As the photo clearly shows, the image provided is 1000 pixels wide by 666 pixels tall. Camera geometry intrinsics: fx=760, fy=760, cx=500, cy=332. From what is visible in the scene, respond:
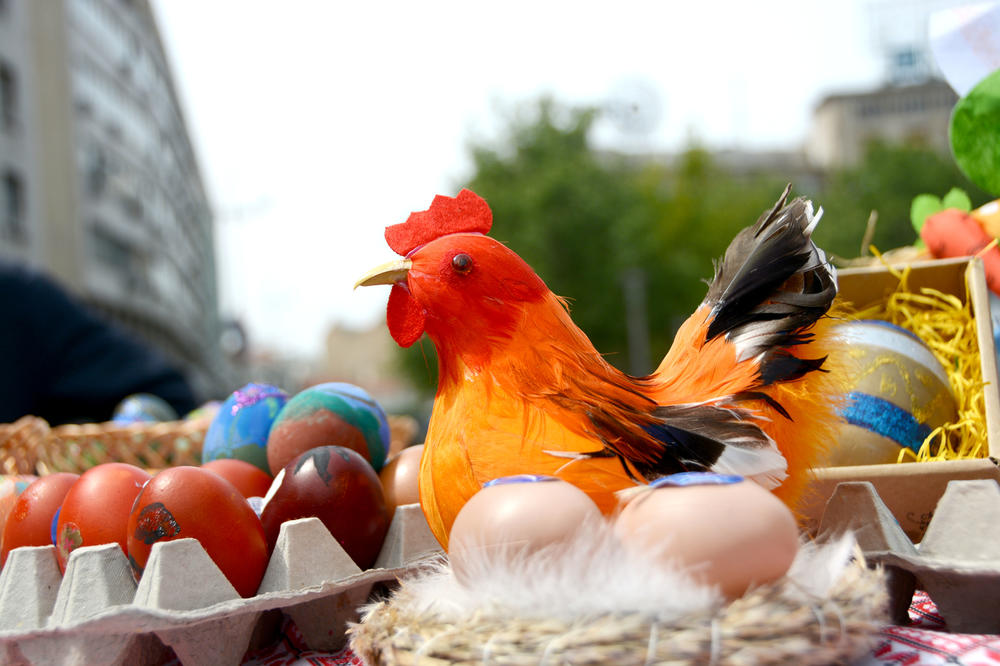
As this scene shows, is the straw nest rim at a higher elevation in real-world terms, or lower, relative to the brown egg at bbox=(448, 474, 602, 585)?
lower

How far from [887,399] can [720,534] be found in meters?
0.87

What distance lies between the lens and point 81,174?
18359 millimetres

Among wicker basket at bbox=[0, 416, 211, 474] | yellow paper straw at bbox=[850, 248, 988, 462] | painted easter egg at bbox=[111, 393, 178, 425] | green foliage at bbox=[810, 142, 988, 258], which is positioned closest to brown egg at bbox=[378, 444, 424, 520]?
wicker basket at bbox=[0, 416, 211, 474]

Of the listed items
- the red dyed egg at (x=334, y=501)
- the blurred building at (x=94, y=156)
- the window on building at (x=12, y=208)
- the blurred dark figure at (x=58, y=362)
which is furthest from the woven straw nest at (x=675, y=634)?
the window on building at (x=12, y=208)

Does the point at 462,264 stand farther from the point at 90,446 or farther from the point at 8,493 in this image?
the point at 90,446

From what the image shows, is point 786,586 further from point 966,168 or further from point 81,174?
point 81,174

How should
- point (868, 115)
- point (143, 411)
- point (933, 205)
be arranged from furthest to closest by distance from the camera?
1. point (868, 115)
2. point (143, 411)
3. point (933, 205)

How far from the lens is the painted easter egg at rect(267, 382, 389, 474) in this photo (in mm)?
1702

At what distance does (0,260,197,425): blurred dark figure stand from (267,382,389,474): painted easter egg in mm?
2129

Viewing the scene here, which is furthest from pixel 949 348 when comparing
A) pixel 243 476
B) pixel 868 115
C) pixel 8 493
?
pixel 868 115

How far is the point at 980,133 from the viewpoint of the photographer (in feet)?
6.01

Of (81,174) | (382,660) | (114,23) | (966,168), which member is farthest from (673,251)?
(382,660)

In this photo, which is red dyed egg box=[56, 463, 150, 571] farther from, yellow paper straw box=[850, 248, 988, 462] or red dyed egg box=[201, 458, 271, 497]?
yellow paper straw box=[850, 248, 988, 462]

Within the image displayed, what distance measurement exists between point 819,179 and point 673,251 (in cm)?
2344
